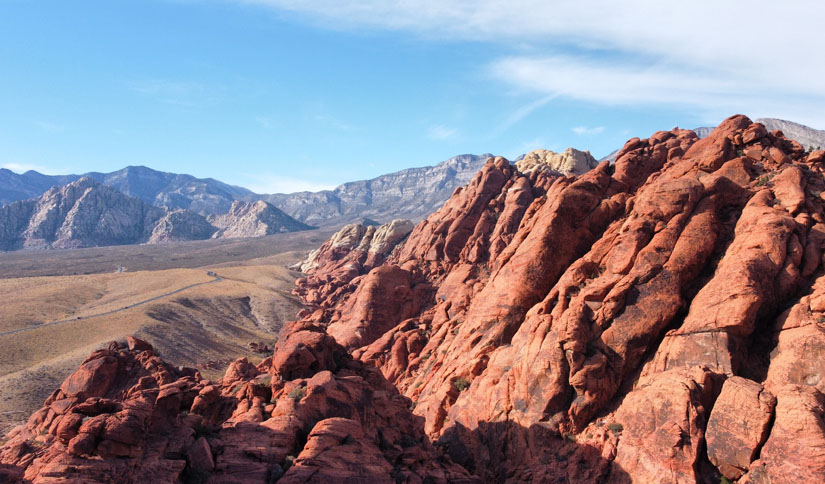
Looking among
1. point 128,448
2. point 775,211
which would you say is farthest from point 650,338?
point 128,448

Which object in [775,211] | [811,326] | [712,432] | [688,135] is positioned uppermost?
[688,135]

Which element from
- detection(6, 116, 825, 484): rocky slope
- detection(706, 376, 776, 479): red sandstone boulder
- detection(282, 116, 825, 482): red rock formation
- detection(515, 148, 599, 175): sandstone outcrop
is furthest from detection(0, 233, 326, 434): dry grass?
detection(515, 148, 599, 175): sandstone outcrop

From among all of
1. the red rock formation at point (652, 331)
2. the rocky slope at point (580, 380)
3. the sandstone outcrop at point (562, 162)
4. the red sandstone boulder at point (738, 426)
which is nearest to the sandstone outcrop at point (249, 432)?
the rocky slope at point (580, 380)

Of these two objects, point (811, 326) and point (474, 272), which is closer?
point (811, 326)

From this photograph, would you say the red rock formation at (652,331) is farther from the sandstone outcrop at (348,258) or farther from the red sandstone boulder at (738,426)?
the sandstone outcrop at (348,258)

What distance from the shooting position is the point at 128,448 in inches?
746

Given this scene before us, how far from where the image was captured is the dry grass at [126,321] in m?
57.5

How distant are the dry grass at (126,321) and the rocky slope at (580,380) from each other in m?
27.9

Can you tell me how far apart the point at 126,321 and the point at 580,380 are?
238 feet

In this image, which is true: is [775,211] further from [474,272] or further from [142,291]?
[142,291]

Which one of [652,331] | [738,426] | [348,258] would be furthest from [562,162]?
[738,426]

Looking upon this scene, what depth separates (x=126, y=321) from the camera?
3103 inches

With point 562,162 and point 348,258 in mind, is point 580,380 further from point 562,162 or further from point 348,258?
point 348,258

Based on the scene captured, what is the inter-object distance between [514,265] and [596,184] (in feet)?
30.0
